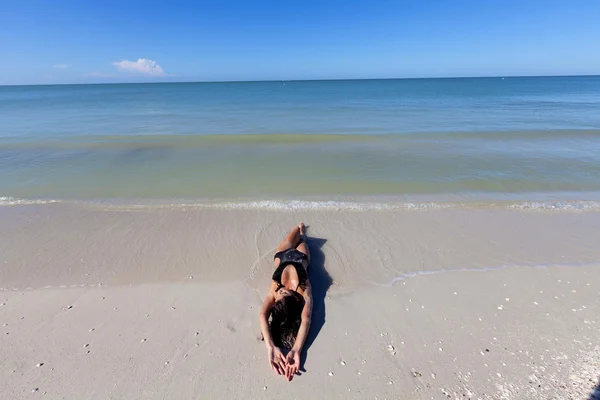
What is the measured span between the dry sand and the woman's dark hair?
0.23 metres

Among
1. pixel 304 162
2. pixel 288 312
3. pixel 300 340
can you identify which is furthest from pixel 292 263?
pixel 304 162

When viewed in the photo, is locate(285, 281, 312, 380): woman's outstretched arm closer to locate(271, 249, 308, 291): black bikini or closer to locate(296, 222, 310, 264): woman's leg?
locate(271, 249, 308, 291): black bikini

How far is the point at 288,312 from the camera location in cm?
373

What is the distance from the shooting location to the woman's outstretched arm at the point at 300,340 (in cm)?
323

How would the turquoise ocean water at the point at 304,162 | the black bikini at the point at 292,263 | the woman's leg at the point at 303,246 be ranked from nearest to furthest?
1. the black bikini at the point at 292,263
2. the woman's leg at the point at 303,246
3. the turquoise ocean water at the point at 304,162

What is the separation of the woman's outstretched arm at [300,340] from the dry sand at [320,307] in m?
0.14

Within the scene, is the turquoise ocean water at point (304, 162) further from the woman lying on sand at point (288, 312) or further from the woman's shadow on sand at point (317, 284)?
the woman lying on sand at point (288, 312)

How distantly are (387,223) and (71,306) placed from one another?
18.0 ft

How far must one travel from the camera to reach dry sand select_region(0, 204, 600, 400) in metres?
3.16

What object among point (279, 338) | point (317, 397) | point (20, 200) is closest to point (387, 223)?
point (279, 338)

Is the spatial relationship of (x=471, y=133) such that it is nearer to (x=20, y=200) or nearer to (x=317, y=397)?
(x=317, y=397)

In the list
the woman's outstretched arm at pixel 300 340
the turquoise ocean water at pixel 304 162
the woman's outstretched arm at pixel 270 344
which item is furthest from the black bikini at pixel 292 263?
the turquoise ocean water at pixel 304 162

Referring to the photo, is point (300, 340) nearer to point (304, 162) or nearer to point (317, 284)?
point (317, 284)

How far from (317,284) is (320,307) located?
1.69 feet
